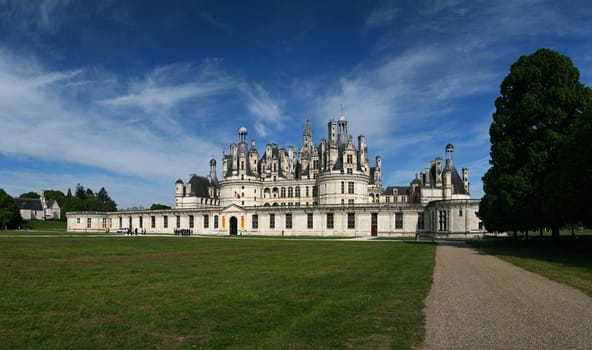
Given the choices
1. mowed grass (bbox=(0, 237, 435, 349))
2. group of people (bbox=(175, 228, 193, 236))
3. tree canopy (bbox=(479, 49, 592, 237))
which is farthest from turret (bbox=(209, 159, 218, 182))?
mowed grass (bbox=(0, 237, 435, 349))

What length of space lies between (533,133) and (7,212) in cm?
9650

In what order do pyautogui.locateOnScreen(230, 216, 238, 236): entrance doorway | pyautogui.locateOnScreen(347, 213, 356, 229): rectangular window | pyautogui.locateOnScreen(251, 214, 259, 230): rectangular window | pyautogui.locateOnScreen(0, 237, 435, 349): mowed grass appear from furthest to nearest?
pyautogui.locateOnScreen(230, 216, 238, 236): entrance doorway
pyautogui.locateOnScreen(251, 214, 259, 230): rectangular window
pyautogui.locateOnScreen(347, 213, 356, 229): rectangular window
pyautogui.locateOnScreen(0, 237, 435, 349): mowed grass

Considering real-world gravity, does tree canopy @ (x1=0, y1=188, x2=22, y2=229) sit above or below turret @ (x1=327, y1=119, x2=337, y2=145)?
below

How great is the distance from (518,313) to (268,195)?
71.5 metres

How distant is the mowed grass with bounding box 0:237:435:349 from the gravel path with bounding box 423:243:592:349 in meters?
0.56

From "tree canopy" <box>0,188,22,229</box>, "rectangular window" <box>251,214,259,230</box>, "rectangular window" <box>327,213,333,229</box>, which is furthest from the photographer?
"tree canopy" <box>0,188,22,229</box>

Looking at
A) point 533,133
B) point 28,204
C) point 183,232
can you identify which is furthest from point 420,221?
point 28,204

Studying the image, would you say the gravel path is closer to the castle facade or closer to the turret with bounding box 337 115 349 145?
the castle facade

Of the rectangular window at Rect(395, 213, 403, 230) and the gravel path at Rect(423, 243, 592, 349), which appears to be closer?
the gravel path at Rect(423, 243, 592, 349)

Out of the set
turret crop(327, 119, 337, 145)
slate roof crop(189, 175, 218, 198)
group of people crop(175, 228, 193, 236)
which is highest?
turret crop(327, 119, 337, 145)

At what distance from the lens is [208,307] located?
33.0 ft

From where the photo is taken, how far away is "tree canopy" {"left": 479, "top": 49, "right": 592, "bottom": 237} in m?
30.5

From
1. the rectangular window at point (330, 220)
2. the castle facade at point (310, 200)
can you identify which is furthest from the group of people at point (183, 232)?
the rectangular window at point (330, 220)

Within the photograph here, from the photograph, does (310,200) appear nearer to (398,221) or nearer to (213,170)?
(398,221)
